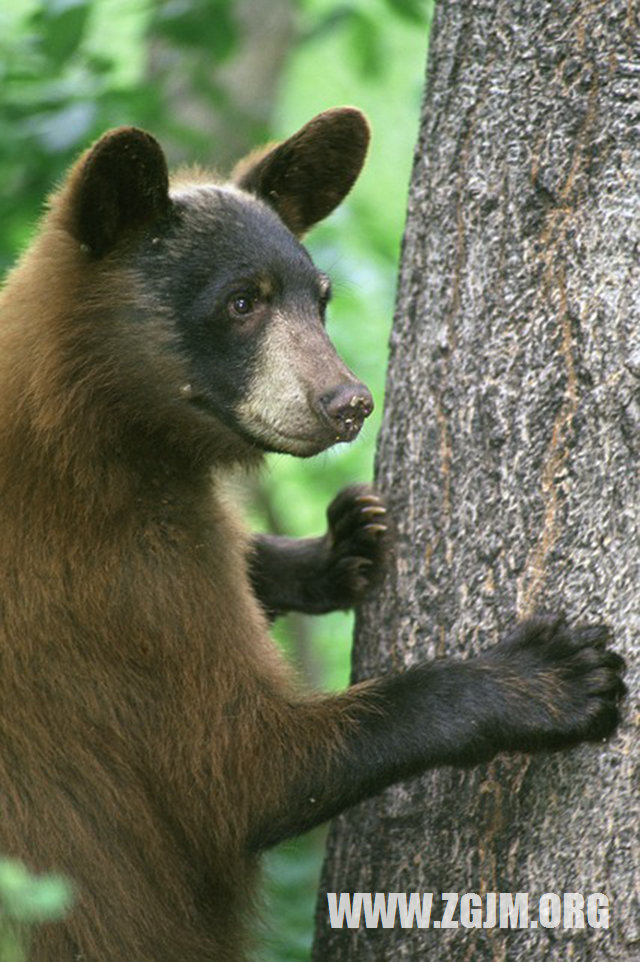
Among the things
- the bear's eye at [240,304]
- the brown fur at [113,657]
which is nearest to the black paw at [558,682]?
the brown fur at [113,657]

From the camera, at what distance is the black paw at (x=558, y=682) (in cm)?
363

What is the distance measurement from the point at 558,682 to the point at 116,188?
1.73 m

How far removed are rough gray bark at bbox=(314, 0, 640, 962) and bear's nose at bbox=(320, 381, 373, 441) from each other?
33 centimetres

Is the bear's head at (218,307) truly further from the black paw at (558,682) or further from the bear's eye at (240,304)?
the black paw at (558,682)

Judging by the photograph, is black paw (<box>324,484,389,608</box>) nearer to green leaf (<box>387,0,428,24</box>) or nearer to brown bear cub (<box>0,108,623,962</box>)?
brown bear cub (<box>0,108,623,962</box>)

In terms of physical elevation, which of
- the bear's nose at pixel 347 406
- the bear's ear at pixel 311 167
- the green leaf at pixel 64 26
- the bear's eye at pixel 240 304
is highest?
the green leaf at pixel 64 26

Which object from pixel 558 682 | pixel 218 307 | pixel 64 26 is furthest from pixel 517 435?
pixel 64 26

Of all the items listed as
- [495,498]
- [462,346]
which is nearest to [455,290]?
Result: [462,346]

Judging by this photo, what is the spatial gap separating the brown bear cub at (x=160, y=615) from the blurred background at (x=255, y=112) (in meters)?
0.54

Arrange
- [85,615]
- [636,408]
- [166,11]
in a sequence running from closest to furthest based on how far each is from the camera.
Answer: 1. [636,408]
2. [85,615]
3. [166,11]

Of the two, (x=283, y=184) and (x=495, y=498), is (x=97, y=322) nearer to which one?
(x=283, y=184)

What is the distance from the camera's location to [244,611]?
4.02 metres

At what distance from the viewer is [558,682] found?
3754 millimetres

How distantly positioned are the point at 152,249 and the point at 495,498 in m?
1.16
